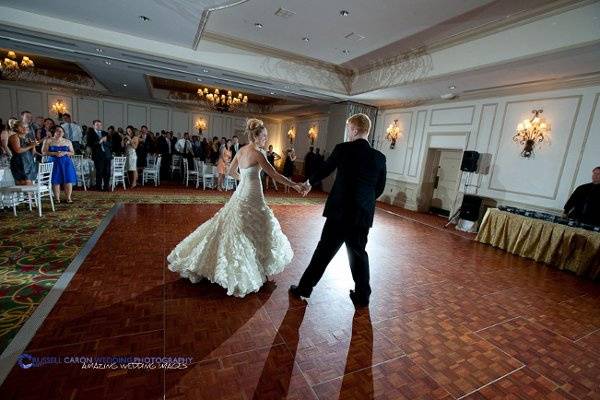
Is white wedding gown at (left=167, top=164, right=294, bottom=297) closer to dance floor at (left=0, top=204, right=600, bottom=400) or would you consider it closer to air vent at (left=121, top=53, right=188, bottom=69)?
dance floor at (left=0, top=204, right=600, bottom=400)

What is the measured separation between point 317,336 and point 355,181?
47.9 inches

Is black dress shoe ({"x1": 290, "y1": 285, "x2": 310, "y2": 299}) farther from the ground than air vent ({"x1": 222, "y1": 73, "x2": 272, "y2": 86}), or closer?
closer

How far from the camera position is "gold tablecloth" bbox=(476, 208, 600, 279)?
405cm

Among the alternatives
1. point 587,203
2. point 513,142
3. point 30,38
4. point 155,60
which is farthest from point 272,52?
point 587,203

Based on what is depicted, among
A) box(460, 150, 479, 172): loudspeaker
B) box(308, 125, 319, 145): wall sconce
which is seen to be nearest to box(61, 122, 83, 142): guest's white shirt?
box(308, 125, 319, 145): wall sconce

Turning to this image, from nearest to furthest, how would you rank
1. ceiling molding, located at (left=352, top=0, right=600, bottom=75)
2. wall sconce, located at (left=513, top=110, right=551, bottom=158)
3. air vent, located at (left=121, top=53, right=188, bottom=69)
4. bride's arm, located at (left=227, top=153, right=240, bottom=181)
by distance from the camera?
bride's arm, located at (left=227, top=153, right=240, bottom=181) < ceiling molding, located at (left=352, top=0, right=600, bottom=75) < wall sconce, located at (left=513, top=110, right=551, bottom=158) < air vent, located at (left=121, top=53, right=188, bottom=69)

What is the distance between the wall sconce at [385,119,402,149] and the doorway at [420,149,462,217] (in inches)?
52.3

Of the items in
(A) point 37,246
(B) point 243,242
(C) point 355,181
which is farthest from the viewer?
(A) point 37,246

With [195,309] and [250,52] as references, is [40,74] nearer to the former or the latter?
[250,52]

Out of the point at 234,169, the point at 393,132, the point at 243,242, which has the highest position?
the point at 393,132

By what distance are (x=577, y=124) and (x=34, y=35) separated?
32.9ft

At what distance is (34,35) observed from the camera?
5.20 metres

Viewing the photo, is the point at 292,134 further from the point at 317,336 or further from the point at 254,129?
the point at 317,336

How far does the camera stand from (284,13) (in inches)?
183
